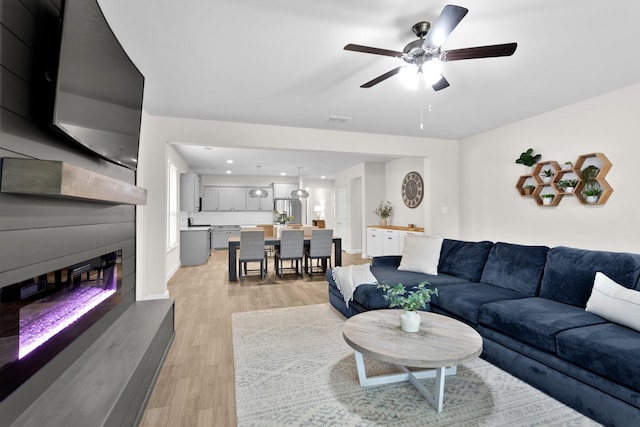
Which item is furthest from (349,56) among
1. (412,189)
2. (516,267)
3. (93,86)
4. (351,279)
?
(412,189)

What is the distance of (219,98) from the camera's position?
3678 millimetres

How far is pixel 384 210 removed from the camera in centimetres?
789

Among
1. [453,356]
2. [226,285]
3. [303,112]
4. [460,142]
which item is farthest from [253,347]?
[460,142]

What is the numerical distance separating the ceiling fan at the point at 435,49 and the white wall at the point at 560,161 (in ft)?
8.49

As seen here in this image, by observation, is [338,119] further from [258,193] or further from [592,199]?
[258,193]

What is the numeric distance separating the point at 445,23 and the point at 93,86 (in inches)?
78.0

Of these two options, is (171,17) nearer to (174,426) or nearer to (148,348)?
(148,348)

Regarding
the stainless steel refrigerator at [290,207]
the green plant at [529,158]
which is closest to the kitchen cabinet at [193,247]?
the stainless steel refrigerator at [290,207]

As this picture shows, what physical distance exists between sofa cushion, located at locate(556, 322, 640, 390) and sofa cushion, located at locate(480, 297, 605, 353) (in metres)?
0.07

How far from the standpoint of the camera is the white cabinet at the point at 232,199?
9.96 metres

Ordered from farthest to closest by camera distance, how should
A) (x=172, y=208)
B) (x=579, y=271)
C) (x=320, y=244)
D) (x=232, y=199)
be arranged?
(x=232, y=199) < (x=172, y=208) < (x=320, y=244) < (x=579, y=271)

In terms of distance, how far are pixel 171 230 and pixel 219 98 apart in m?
3.43

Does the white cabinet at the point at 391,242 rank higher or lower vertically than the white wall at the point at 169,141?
lower

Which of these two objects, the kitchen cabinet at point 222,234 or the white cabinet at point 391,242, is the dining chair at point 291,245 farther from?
the kitchen cabinet at point 222,234
